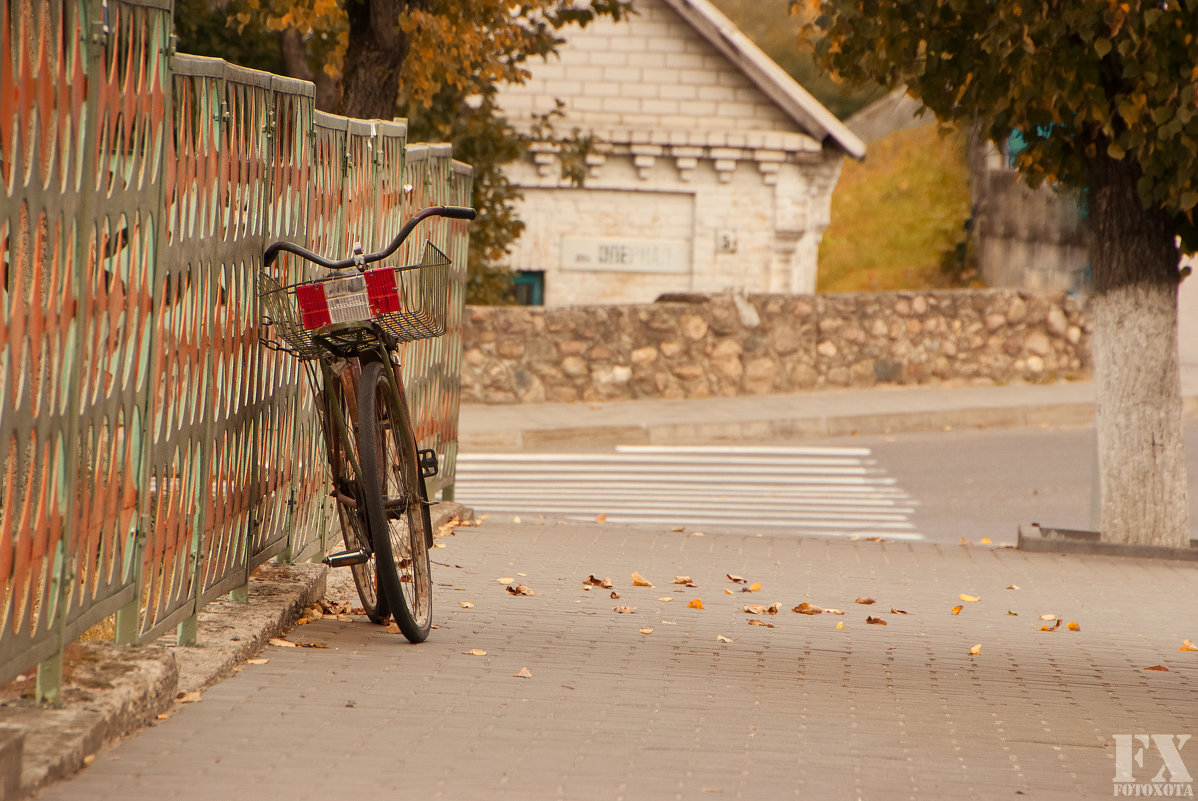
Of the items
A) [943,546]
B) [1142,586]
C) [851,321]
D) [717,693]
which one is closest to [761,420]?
[851,321]

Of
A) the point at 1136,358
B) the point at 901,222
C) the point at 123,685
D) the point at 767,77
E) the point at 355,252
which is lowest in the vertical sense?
the point at 123,685

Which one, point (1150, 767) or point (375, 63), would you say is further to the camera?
point (375, 63)

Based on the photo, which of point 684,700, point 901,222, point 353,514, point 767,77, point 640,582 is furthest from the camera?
point 901,222

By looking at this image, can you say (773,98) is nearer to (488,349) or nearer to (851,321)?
(851,321)

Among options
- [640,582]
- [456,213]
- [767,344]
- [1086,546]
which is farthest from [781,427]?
[456,213]

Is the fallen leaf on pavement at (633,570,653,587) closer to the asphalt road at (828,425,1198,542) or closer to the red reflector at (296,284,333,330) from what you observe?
the red reflector at (296,284,333,330)

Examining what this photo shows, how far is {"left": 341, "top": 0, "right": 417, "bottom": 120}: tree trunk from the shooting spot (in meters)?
13.2

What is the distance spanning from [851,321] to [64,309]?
15972mm

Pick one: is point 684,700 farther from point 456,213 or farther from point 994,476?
point 994,476

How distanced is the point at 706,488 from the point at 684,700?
832 cm

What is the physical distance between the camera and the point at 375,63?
13.4 metres

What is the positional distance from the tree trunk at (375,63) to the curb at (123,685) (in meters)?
8.60

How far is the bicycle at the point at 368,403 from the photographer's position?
4.88 meters

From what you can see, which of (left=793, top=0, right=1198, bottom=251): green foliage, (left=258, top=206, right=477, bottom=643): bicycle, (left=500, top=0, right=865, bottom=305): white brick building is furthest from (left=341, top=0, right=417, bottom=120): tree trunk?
(left=500, top=0, right=865, bottom=305): white brick building
